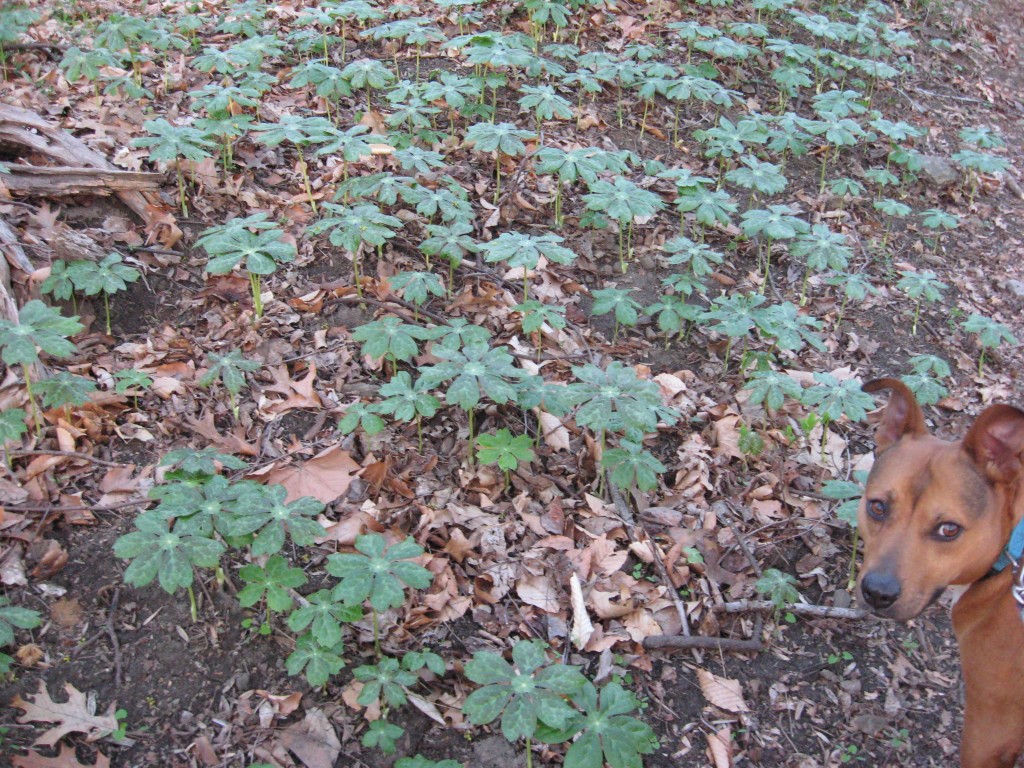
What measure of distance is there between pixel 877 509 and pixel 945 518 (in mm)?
240

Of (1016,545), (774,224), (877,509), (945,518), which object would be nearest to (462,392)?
(877,509)

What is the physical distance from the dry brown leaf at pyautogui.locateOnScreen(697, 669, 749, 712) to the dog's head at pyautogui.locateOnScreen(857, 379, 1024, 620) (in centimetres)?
92

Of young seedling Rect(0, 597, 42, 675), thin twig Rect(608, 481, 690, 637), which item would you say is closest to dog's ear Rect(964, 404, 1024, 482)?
thin twig Rect(608, 481, 690, 637)

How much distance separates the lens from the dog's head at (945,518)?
2893mm

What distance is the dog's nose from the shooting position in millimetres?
2881

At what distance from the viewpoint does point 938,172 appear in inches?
298

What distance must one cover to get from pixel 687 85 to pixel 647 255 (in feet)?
4.70

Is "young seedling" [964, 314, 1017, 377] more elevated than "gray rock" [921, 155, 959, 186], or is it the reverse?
"gray rock" [921, 155, 959, 186]

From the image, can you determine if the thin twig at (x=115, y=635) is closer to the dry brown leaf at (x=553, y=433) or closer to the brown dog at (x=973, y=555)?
the dry brown leaf at (x=553, y=433)

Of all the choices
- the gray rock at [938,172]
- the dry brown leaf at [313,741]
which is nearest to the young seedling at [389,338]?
the dry brown leaf at [313,741]

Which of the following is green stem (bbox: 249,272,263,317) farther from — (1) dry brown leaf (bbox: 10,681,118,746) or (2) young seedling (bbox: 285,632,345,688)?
(1) dry brown leaf (bbox: 10,681,118,746)

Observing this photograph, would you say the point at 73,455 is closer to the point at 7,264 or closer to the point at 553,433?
the point at 7,264

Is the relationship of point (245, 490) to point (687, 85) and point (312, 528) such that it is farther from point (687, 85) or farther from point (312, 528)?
point (687, 85)

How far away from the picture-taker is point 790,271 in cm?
625
